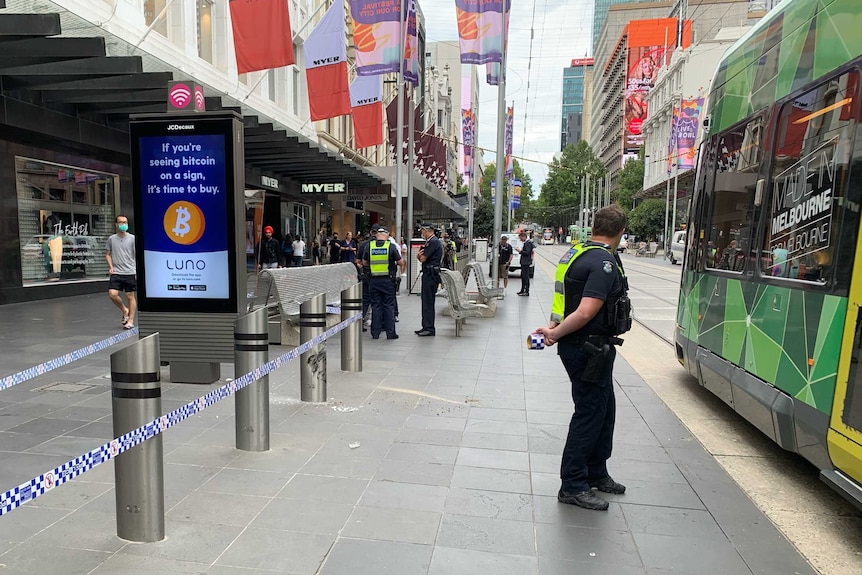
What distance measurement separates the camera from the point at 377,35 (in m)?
16.1

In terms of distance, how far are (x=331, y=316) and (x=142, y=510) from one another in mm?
6854

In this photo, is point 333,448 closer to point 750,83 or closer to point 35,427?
point 35,427

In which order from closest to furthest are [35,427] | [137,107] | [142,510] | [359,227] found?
1. [142,510]
2. [35,427]
3. [137,107]
4. [359,227]

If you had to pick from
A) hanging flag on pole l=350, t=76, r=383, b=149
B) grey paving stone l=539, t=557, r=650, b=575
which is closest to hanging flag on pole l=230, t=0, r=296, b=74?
hanging flag on pole l=350, t=76, r=383, b=149

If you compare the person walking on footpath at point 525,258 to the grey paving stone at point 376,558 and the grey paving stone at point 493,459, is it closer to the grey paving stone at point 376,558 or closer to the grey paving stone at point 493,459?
the grey paving stone at point 493,459

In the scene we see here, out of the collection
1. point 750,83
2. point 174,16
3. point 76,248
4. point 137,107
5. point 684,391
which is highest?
point 174,16

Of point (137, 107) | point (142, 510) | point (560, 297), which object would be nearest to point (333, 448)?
point (142, 510)

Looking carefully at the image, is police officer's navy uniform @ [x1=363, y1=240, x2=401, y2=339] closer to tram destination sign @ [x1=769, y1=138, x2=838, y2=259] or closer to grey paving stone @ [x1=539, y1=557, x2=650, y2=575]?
tram destination sign @ [x1=769, y1=138, x2=838, y2=259]

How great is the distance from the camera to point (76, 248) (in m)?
15.5

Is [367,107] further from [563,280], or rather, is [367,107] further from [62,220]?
[563,280]

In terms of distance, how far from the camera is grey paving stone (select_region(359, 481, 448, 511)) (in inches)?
147

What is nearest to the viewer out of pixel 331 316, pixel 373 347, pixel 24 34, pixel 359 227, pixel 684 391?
pixel 684 391

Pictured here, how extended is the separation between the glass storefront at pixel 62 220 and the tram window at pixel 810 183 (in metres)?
14.9

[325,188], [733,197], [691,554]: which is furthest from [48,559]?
[325,188]
